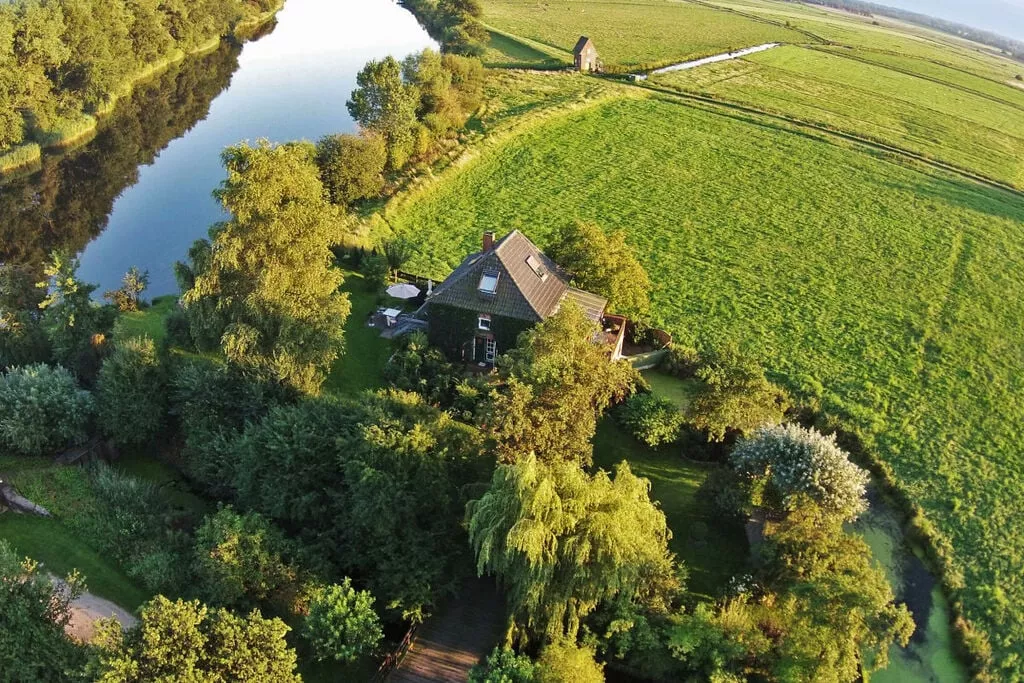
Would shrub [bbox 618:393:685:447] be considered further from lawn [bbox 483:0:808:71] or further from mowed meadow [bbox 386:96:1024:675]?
lawn [bbox 483:0:808:71]

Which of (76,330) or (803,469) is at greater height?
(803,469)

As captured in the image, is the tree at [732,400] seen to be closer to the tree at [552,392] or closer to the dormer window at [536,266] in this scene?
the tree at [552,392]

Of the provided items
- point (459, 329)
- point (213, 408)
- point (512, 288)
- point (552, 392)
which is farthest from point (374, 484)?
point (512, 288)

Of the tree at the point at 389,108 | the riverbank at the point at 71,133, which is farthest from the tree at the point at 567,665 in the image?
the riverbank at the point at 71,133

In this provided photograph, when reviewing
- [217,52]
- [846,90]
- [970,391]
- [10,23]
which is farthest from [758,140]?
[217,52]

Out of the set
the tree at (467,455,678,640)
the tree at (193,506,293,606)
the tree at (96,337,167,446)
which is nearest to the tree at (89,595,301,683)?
the tree at (193,506,293,606)

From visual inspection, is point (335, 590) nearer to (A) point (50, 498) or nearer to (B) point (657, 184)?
(A) point (50, 498)

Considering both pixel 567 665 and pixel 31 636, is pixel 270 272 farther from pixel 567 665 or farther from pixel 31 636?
pixel 567 665
